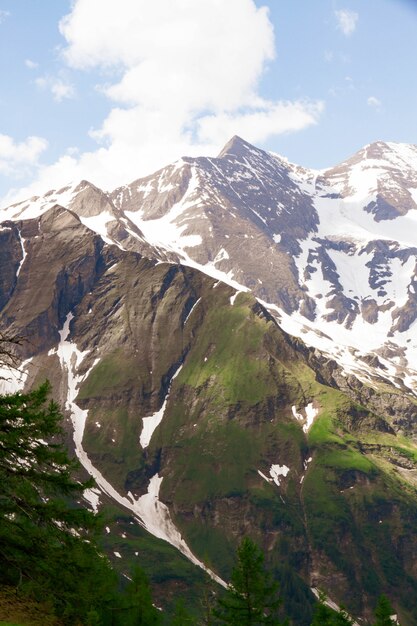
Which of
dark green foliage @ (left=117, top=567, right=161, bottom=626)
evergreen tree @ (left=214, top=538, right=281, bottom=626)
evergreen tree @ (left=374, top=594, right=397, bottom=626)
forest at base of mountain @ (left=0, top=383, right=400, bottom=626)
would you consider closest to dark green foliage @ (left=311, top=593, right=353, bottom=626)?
evergreen tree @ (left=374, top=594, right=397, bottom=626)

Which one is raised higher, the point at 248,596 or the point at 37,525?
the point at 37,525

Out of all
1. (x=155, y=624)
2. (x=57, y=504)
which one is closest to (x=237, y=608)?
(x=155, y=624)

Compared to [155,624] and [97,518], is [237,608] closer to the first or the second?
[155,624]

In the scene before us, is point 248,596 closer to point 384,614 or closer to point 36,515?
point 384,614

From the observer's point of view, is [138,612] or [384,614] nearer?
[138,612]

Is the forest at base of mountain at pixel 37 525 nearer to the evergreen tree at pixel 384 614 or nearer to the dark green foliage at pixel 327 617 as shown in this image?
the dark green foliage at pixel 327 617

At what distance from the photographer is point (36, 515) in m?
27.0

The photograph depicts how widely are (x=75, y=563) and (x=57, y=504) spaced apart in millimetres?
2791

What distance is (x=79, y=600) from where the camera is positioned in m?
28.8

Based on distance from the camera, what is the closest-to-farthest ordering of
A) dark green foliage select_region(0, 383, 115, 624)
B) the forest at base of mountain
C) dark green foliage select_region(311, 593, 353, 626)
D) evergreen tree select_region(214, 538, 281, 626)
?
1. the forest at base of mountain
2. dark green foliage select_region(0, 383, 115, 624)
3. evergreen tree select_region(214, 538, 281, 626)
4. dark green foliage select_region(311, 593, 353, 626)

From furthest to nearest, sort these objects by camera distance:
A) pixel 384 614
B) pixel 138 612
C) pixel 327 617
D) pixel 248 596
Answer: pixel 384 614 < pixel 327 617 < pixel 248 596 < pixel 138 612

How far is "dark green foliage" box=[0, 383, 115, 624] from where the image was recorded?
26859mm

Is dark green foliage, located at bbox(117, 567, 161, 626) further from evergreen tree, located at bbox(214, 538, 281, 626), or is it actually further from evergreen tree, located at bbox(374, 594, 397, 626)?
evergreen tree, located at bbox(374, 594, 397, 626)

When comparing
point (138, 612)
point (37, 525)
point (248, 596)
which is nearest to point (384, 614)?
point (248, 596)
